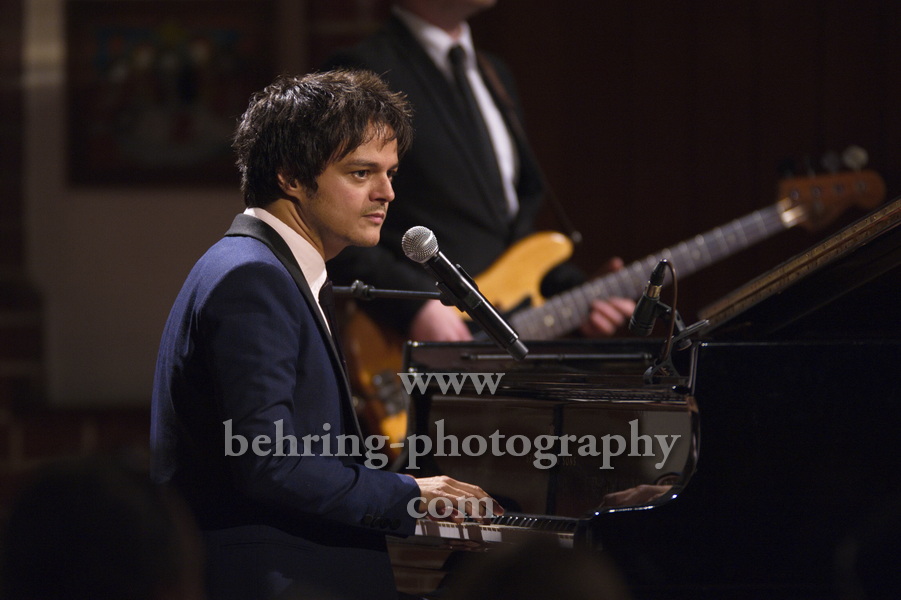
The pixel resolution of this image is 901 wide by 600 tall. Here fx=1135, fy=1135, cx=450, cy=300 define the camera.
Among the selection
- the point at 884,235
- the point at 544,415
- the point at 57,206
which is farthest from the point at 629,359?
the point at 57,206

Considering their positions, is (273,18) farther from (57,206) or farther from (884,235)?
(884,235)

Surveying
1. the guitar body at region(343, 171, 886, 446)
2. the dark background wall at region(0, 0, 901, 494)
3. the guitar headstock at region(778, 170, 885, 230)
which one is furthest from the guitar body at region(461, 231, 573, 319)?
the dark background wall at region(0, 0, 901, 494)

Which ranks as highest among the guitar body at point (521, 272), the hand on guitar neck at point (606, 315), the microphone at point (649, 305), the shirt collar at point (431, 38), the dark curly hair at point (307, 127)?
the shirt collar at point (431, 38)

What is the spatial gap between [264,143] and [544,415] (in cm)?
71

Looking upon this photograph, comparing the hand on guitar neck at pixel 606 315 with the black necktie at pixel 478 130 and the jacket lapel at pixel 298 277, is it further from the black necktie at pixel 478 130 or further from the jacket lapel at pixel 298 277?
the jacket lapel at pixel 298 277

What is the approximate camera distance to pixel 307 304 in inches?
71.7

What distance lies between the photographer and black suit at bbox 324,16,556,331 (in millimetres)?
3336

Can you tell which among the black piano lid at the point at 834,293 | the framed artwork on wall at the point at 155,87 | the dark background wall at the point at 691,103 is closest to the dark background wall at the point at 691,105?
the dark background wall at the point at 691,103

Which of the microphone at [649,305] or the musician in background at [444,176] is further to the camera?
the musician in background at [444,176]

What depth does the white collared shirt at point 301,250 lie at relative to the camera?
1.89m

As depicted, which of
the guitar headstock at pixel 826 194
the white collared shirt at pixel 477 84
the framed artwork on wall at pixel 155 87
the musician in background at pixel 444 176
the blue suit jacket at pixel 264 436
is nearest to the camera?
the blue suit jacket at pixel 264 436

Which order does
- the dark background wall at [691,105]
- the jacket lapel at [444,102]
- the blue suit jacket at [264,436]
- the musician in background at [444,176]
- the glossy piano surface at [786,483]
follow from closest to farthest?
the blue suit jacket at [264,436] → the glossy piano surface at [786,483] → the musician in background at [444,176] → the jacket lapel at [444,102] → the dark background wall at [691,105]

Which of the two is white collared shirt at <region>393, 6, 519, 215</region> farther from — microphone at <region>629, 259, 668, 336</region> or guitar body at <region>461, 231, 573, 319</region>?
microphone at <region>629, 259, 668, 336</region>

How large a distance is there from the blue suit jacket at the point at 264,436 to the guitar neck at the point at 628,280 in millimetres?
1504
